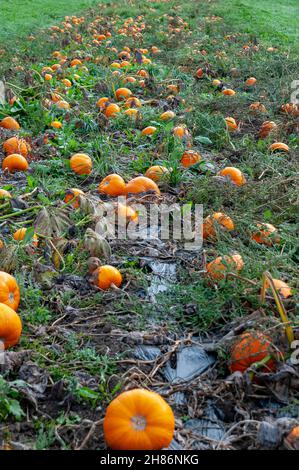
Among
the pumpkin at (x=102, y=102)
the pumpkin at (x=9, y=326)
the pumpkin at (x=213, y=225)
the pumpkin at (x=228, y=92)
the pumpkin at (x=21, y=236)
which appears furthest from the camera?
the pumpkin at (x=228, y=92)

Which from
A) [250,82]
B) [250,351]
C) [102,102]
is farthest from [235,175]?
[250,82]

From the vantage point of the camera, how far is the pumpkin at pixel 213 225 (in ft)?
13.0

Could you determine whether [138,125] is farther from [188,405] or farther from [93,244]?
[188,405]

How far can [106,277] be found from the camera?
11.5ft

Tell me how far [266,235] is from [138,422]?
1885 millimetres

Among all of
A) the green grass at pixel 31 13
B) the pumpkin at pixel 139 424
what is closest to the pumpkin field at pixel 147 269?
the pumpkin at pixel 139 424

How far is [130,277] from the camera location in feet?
11.9

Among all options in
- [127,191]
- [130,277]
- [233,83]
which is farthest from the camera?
[233,83]

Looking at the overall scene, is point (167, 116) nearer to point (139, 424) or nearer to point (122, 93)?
point (122, 93)

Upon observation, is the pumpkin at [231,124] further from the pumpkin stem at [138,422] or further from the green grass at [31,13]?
the green grass at [31,13]

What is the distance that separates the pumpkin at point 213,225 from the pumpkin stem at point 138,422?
6.01ft
